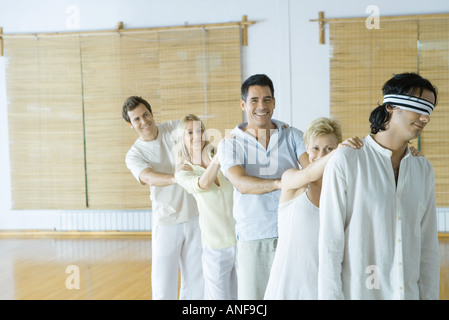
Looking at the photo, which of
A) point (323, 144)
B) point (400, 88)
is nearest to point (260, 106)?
point (323, 144)

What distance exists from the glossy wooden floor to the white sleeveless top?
2.15 metres

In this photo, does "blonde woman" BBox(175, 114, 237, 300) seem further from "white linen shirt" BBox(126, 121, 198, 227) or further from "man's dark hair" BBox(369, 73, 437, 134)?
"man's dark hair" BBox(369, 73, 437, 134)

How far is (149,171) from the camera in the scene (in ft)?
10.6

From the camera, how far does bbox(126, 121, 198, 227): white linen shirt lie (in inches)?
125

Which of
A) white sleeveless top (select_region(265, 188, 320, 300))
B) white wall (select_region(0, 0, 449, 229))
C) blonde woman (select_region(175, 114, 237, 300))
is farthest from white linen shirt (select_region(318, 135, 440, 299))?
white wall (select_region(0, 0, 449, 229))

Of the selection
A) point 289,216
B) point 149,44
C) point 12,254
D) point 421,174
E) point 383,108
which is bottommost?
point 12,254

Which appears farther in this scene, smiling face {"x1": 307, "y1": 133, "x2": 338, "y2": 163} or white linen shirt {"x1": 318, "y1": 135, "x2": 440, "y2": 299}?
smiling face {"x1": 307, "y1": 133, "x2": 338, "y2": 163}

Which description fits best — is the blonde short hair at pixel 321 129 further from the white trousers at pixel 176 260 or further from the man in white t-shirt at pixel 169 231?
the white trousers at pixel 176 260

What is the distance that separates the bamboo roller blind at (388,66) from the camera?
5.43 metres

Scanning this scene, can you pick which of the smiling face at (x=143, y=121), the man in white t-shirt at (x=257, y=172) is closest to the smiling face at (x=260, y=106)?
the man in white t-shirt at (x=257, y=172)

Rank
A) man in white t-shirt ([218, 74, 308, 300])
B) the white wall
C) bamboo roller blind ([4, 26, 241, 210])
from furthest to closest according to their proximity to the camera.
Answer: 1. bamboo roller blind ([4, 26, 241, 210])
2. the white wall
3. man in white t-shirt ([218, 74, 308, 300])
